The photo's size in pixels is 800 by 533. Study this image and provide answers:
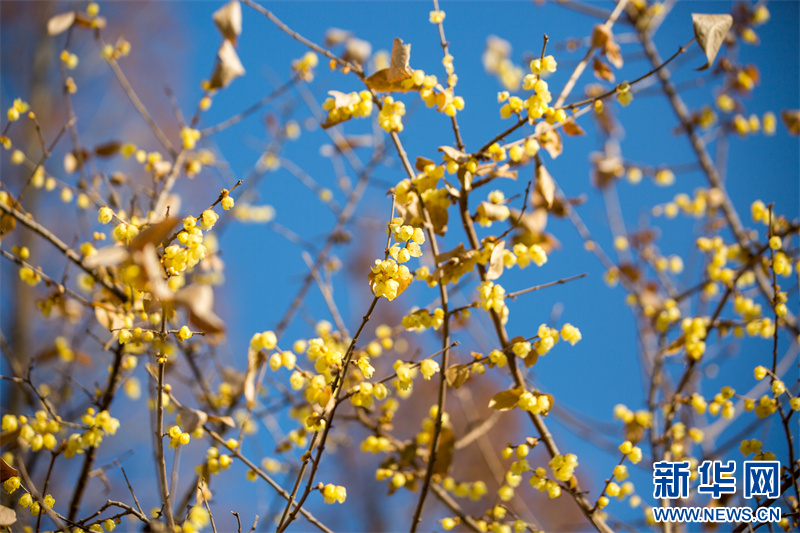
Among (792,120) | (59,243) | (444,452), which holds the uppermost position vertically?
(792,120)

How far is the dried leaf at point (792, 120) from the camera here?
2.06 m

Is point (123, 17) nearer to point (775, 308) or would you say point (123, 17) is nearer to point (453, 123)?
point (453, 123)

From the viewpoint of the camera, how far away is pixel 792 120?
6.81 feet

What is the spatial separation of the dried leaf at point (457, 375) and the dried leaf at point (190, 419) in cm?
53

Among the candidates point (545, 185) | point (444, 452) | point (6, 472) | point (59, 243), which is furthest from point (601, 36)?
point (6, 472)

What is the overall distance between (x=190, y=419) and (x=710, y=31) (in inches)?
56.8

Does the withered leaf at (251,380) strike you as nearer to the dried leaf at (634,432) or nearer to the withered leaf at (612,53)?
the dried leaf at (634,432)

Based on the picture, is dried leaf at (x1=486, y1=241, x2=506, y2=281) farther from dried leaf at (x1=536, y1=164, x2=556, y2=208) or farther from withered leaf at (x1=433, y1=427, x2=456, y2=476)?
withered leaf at (x1=433, y1=427, x2=456, y2=476)

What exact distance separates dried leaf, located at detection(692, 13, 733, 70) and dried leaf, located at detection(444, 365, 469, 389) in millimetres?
870

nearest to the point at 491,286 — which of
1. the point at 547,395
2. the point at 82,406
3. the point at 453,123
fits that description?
the point at 547,395

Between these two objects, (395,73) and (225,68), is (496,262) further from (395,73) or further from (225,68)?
(225,68)

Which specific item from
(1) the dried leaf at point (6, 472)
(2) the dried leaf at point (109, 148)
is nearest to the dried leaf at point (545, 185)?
(1) the dried leaf at point (6, 472)

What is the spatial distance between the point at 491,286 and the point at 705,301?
181cm

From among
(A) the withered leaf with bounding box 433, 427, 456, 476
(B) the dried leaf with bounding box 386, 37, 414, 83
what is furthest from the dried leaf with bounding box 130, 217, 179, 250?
(A) the withered leaf with bounding box 433, 427, 456, 476
